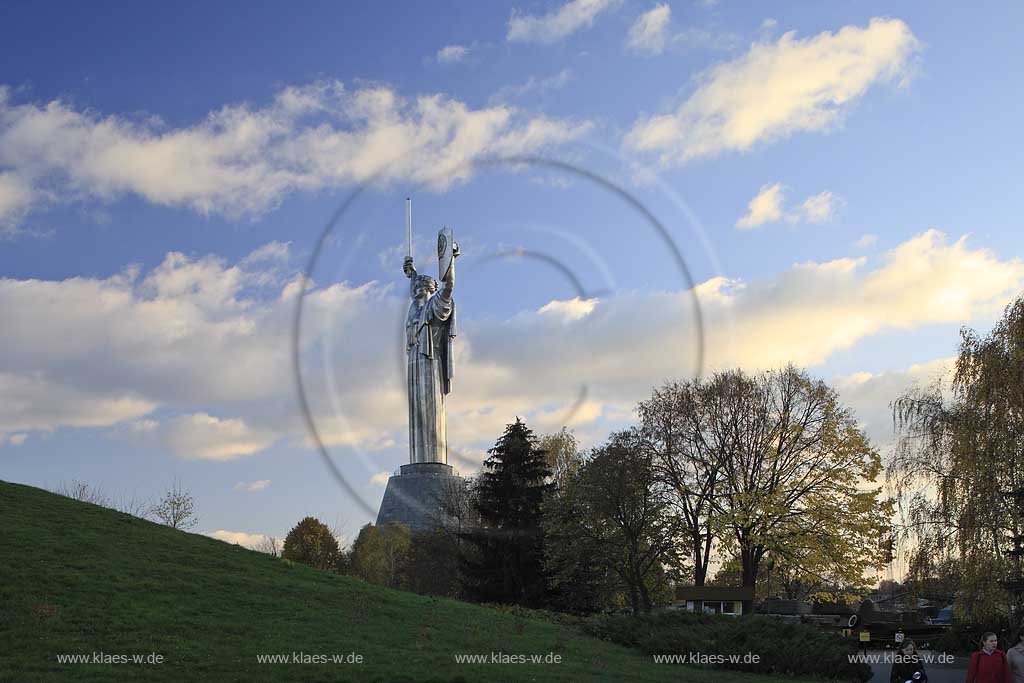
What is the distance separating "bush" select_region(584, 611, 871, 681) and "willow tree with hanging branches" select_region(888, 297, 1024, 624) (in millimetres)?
6322

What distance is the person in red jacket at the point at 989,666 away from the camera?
13469 mm

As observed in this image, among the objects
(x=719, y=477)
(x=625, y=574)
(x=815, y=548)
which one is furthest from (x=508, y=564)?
(x=815, y=548)

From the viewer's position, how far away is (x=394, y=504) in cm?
6344

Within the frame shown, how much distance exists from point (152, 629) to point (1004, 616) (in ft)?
78.7

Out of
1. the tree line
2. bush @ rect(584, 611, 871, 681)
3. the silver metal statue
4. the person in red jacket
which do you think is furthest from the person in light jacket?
the silver metal statue

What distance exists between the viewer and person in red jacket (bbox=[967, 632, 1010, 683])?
13469mm

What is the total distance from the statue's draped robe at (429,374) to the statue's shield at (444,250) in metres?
2.63

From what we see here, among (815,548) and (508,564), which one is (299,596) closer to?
(508,564)

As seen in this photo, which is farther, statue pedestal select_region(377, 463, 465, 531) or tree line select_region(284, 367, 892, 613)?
statue pedestal select_region(377, 463, 465, 531)

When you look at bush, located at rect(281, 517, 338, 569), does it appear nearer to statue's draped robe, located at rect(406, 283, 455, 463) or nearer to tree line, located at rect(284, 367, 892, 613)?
statue's draped robe, located at rect(406, 283, 455, 463)

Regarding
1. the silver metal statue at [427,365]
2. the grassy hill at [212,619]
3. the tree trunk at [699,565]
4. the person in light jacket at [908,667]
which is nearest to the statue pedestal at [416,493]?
the silver metal statue at [427,365]

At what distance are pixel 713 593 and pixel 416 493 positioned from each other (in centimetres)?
3300

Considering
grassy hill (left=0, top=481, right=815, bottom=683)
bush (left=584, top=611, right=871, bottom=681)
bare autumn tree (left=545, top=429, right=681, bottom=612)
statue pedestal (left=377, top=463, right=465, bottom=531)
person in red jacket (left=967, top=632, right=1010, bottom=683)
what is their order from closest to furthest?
person in red jacket (left=967, top=632, right=1010, bottom=683) < grassy hill (left=0, top=481, right=815, bottom=683) < bush (left=584, top=611, right=871, bottom=681) < bare autumn tree (left=545, top=429, right=681, bottom=612) < statue pedestal (left=377, top=463, right=465, bottom=531)

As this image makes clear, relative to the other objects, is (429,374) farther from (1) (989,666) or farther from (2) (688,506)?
(1) (989,666)
